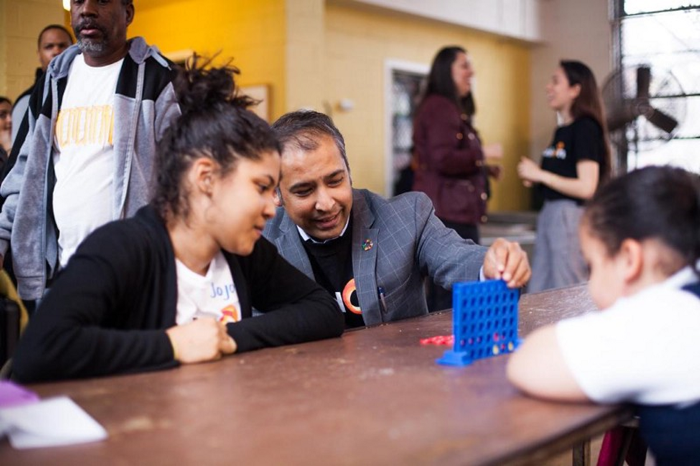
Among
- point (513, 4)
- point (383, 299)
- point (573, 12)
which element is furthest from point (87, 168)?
point (573, 12)

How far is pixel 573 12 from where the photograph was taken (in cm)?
853

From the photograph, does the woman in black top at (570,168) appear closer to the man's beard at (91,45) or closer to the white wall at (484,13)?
the white wall at (484,13)

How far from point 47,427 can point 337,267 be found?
1.17m

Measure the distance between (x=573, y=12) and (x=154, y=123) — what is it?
709cm

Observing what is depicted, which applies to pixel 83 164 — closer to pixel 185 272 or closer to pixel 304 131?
pixel 304 131

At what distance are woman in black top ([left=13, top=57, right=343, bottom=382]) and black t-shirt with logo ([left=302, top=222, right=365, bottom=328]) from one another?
1.34ft

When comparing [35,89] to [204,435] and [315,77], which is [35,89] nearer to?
[204,435]

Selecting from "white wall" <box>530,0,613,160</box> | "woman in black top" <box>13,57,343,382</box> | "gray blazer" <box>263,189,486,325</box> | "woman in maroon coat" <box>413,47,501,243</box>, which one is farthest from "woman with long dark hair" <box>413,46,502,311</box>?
"white wall" <box>530,0,613,160</box>

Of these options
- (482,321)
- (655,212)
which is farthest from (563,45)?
(655,212)

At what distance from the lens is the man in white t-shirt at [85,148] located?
2.26 metres

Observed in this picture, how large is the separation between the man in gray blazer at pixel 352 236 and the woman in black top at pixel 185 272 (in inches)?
15.5

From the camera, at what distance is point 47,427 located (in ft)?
3.30

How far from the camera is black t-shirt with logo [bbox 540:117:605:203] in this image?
4.32 m

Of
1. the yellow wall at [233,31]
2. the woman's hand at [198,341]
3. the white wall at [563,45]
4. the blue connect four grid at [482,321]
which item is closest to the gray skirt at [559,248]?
the yellow wall at [233,31]
